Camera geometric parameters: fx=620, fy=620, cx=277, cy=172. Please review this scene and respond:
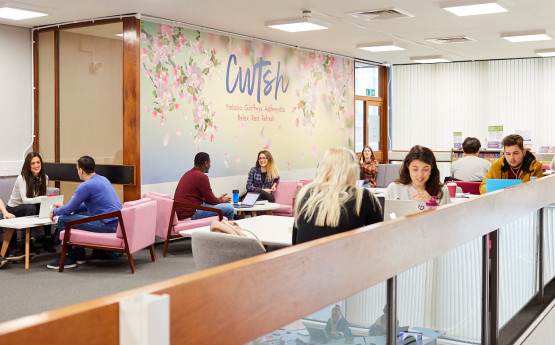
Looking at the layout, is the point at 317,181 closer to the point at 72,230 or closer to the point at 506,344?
the point at 506,344

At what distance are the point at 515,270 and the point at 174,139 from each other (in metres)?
6.00

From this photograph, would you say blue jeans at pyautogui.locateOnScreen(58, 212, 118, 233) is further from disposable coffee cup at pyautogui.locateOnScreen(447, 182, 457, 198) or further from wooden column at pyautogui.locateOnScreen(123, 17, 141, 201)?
disposable coffee cup at pyautogui.locateOnScreen(447, 182, 457, 198)

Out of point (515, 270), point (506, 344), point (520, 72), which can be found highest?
point (520, 72)

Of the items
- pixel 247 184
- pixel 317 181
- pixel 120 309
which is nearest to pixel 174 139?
pixel 247 184

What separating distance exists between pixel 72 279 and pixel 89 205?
3.02ft

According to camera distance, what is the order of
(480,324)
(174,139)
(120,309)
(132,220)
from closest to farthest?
(120,309) < (480,324) < (132,220) < (174,139)

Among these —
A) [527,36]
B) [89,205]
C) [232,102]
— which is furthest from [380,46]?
[89,205]

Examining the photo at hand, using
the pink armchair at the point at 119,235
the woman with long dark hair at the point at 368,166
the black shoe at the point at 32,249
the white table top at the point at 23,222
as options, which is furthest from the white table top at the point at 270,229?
the woman with long dark hair at the point at 368,166

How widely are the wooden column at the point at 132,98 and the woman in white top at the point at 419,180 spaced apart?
443 centimetres

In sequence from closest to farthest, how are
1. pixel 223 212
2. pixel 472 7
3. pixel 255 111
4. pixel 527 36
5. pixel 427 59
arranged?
1. pixel 472 7
2. pixel 223 212
3. pixel 527 36
4. pixel 255 111
5. pixel 427 59

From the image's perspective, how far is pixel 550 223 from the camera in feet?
16.1

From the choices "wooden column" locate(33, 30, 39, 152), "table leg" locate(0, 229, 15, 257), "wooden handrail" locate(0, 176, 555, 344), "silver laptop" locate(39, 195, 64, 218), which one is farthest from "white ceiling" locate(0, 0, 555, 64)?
"wooden handrail" locate(0, 176, 555, 344)

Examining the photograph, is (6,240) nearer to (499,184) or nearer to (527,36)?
(499,184)

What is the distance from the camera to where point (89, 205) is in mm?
7312
